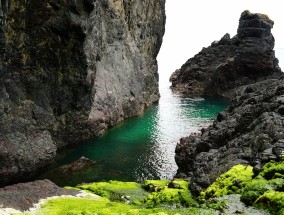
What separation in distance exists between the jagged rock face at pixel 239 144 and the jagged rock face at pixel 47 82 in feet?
69.7

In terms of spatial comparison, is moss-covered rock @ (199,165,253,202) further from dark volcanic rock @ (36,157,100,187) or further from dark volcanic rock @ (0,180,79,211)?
dark volcanic rock @ (36,157,100,187)

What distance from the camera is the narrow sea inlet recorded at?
157 ft

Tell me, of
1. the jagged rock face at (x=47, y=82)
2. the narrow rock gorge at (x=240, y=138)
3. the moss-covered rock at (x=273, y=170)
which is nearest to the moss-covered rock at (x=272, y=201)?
the moss-covered rock at (x=273, y=170)

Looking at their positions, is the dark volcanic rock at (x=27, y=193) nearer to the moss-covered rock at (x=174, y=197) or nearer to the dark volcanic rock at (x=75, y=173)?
the moss-covered rock at (x=174, y=197)

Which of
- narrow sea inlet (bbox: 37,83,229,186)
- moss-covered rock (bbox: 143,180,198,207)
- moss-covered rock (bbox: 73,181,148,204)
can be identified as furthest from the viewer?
narrow sea inlet (bbox: 37,83,229,186)

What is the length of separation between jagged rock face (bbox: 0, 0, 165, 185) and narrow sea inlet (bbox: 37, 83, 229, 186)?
3.75m

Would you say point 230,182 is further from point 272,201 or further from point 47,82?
point 47,82

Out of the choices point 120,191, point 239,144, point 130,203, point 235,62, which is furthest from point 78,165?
point 235,62

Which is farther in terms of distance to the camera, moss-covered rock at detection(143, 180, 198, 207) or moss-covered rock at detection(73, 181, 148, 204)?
moss-covered rock at detection(73, 181, 148, 204)

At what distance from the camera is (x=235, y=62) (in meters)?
137

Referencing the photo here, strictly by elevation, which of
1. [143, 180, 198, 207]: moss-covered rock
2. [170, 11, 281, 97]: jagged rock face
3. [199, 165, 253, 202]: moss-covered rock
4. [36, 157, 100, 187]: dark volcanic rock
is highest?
[170, 11, 281, 97]: jagged rock face

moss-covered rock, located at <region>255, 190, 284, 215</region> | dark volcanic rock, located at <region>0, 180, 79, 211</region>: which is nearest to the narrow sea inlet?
dark volcanic rock, located at <region>0, 180, 79, 211</region>

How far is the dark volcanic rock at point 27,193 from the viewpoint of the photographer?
26.4 meters

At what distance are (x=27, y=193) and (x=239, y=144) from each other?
22.3m
